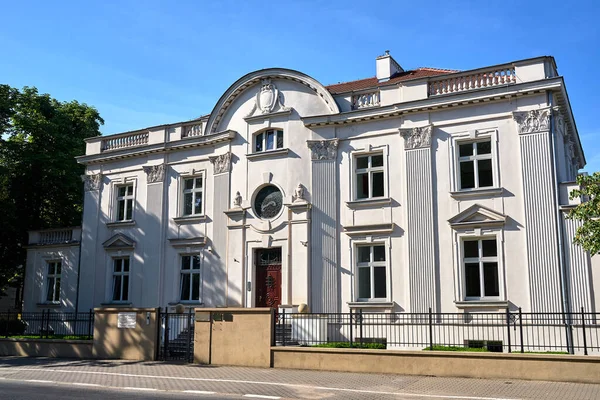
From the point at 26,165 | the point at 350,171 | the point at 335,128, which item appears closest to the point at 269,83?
the point at 335,128

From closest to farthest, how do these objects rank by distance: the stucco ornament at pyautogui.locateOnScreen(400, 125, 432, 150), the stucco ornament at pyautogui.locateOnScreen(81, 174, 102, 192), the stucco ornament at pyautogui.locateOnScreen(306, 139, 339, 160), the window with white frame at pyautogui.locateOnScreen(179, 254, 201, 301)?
the stucco ornament at pyautogui.locateOnScreen(400, 125, 432, 150) < the stucco ornament at pyautogui.locateOnScreen(306, 139, 339, 160) < the window with white frame at pyautogui.locateOnScreen(179, 254, 201, 301) < the stucco ornament at pyautogui.locateOnScreen(81, 174, 102, 192)

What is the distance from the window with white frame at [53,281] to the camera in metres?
28.6

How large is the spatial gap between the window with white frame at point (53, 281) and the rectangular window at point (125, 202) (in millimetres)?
4470

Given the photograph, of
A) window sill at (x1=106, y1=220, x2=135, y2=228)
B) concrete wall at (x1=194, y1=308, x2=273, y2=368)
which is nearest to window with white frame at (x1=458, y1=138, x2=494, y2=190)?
concrete wall at (x1=194, y1=308, x2=273, y2=368)

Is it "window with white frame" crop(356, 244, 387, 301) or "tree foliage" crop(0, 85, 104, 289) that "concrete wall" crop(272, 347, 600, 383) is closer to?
"window with white frame" crop(356, 244, 387, 301)

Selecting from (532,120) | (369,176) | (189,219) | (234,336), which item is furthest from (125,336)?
(532,120)

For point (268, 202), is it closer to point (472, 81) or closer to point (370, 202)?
point (370, 202)

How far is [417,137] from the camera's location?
2052cm

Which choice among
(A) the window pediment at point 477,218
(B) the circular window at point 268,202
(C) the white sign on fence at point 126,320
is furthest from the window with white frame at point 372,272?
(C) the white sign on fence at point 126,320

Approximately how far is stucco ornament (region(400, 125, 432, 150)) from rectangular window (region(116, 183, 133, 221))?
1304 cm

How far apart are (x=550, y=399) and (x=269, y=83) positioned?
52.6ft

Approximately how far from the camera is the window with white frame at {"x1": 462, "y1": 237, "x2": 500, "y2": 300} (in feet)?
61.9

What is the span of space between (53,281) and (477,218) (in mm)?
20400

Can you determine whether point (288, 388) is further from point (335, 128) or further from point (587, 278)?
point (335, 128)
